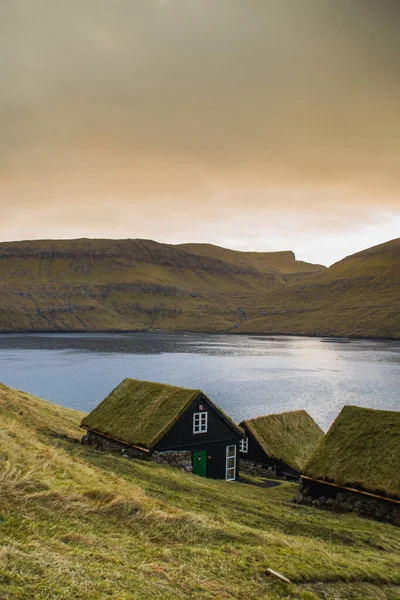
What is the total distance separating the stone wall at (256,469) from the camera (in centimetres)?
3979

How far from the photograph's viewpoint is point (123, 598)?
Result: 8906mm

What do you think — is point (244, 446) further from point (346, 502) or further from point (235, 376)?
point (235, 376)

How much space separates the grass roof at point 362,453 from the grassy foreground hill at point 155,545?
12.2 ft

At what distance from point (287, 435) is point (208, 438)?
11.8 m

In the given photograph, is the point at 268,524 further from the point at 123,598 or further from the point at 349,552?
the point at 123,598

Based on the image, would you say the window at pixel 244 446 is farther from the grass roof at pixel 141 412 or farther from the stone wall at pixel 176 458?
the stone wall at pixel 176 458

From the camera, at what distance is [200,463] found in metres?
33.2

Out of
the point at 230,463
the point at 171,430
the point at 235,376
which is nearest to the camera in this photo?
the point at 171,430

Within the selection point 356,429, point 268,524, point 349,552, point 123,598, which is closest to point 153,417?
point 356,429

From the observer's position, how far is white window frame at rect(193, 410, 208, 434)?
3294 centimetres

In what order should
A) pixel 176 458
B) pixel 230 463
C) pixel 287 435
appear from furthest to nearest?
pixel 287 435, pixel 230 463, pixel 176 458

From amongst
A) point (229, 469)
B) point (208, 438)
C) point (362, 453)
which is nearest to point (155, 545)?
point (362, 453)

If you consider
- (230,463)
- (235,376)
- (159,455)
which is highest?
(159,455)

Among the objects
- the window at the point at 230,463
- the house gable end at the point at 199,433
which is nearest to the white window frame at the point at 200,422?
the house gable end at the point at 199,433
